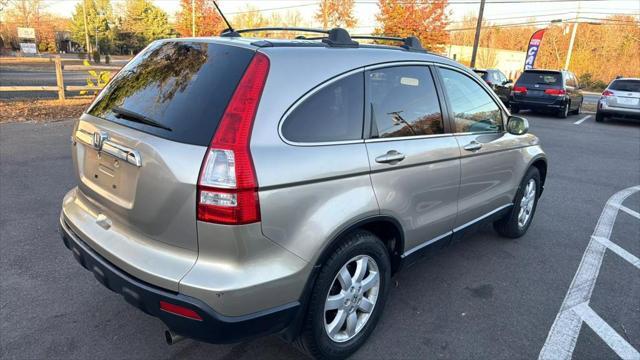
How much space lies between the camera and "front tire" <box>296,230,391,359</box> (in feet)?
7.71

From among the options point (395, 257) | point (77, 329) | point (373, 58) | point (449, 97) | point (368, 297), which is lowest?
point (77, 329)

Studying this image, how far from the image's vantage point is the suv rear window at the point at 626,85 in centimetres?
1476

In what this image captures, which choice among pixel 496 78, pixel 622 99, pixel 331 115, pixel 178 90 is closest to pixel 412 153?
pixel 331 115

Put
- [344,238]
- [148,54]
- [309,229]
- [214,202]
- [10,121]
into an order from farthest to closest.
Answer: [10,121], [148,54], [344,238], [309,229], [214,202]

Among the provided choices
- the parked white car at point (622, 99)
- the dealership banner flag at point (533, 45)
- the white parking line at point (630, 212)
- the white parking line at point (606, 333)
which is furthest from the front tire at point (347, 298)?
the dealership banner flag at point (533, 45)

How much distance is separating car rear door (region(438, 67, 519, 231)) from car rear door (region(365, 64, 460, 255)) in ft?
0.53

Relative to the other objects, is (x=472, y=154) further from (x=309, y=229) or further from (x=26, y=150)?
(x=26, y=150)

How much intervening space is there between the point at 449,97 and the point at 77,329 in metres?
3.00

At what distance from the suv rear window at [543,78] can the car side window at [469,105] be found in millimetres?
13851

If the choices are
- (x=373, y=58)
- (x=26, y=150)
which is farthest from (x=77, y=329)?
(x=26, y=150)

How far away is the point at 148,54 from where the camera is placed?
111 inches

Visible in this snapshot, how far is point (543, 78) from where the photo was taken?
15.9m

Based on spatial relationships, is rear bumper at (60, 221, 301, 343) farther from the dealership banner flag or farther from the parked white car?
the dealership banner flag

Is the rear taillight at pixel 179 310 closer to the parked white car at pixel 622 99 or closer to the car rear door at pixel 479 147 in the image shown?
the car rear door at pixel 479 147
